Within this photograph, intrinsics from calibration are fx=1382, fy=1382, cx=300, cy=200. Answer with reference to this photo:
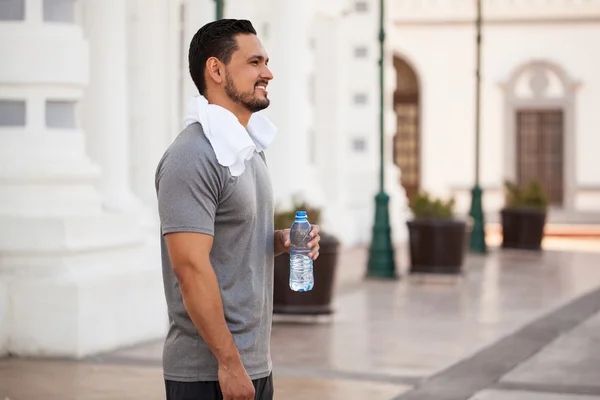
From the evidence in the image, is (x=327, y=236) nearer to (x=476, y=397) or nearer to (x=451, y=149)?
(x=476, y=397)

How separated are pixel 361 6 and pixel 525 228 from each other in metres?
5.33

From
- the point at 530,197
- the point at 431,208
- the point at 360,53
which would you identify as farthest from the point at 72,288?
the point at 360,53

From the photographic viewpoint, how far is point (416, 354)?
1147 centimetres

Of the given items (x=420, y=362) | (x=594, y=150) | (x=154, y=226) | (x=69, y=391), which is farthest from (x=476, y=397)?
(x=594, y=150)

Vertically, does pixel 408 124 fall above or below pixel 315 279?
above

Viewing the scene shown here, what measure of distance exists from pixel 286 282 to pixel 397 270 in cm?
660

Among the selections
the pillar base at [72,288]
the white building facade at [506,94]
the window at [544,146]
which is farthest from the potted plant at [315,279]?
the window at [544,146]

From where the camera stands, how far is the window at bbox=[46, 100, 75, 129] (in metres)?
11.2

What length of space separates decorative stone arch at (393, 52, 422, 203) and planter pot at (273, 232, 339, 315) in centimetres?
2327

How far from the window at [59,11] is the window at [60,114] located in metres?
0.67

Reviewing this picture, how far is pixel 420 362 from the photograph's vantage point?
36.1ft

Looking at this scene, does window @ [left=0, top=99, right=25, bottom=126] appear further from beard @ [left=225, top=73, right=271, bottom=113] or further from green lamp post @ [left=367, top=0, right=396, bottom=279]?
green lamp post @ [left=367, top=0, right=396, bottom=279]

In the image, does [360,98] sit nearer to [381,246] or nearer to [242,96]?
[381,246]

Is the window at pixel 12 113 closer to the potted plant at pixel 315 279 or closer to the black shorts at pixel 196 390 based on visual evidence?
the potted plant at pixel 315 279
